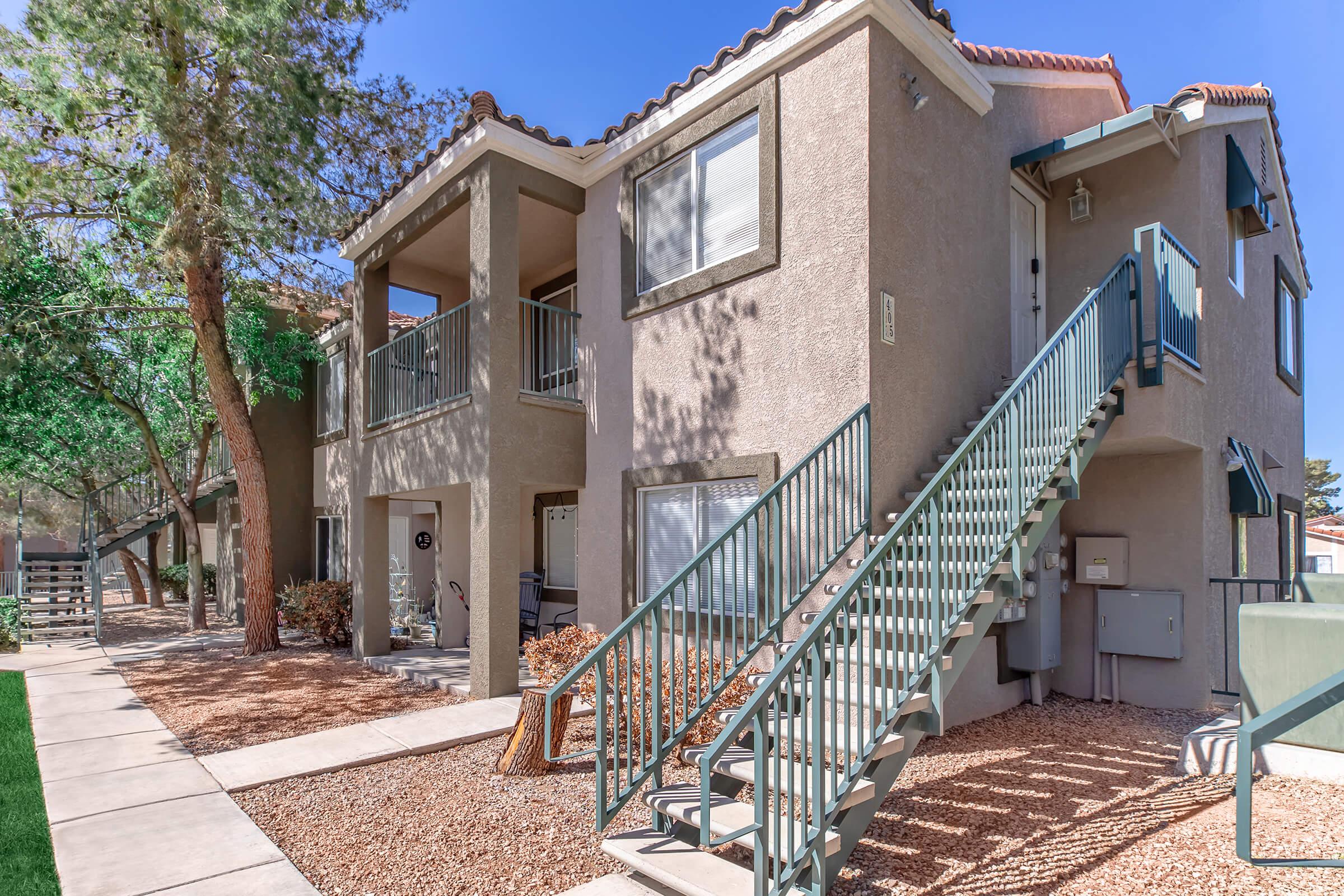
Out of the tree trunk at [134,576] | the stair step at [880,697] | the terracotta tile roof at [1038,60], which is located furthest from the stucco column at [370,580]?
the tree trunk at [134,576]

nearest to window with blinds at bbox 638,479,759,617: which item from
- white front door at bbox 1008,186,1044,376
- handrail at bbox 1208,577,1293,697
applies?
white front door at bbox 1008,186,1044,376

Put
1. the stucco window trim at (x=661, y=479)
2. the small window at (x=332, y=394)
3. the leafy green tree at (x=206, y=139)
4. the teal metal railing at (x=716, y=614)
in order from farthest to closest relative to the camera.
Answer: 1. the small window at (x=332, y=394)
2. the leafy green tree at (x=206, y=139)
3. the stucco window trim at (x=661, y=479)
4. the teal metal railing at (x=716, y=614)

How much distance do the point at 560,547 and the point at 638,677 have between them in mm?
5289

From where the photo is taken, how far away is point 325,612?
12.5m

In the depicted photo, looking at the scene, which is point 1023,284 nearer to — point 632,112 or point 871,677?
point 632,112

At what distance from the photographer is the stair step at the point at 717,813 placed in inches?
153

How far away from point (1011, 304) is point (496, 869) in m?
7.29

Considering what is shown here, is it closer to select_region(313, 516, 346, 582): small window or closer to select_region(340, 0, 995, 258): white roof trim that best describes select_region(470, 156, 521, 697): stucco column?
select_region(340, 0, 995, 258): white roof trim

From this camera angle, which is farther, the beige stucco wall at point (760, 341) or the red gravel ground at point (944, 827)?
the beige stucco wall at point (760, 341)

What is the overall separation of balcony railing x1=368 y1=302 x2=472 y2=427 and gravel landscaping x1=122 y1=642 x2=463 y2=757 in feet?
11.2

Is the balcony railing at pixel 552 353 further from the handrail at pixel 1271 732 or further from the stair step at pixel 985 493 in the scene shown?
the handrail at pixel 1271 732

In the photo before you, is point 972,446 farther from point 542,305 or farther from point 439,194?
point 439,194

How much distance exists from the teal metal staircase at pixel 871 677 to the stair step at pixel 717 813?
0.04 feet

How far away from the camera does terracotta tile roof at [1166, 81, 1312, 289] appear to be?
8016mm
